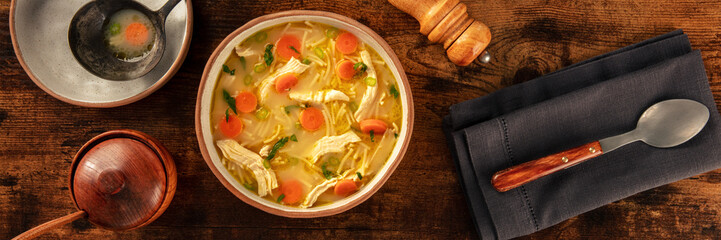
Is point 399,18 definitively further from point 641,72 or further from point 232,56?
point 641,72

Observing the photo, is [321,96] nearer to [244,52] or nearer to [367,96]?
[367,96]

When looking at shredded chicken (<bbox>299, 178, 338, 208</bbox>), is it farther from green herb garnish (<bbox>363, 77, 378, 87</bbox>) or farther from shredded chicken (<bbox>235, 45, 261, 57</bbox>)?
shredded chicken (<bbox>235, 45, 261, 57</bbox>)

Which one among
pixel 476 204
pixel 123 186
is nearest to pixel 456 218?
pixel 476 204

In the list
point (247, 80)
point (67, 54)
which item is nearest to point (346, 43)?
point (247, 80)

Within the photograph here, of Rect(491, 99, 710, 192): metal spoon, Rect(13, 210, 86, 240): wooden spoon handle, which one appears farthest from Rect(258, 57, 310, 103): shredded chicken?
Rect(491, 99, 710, 192): metal spoon

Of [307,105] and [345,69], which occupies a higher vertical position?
[345,69]

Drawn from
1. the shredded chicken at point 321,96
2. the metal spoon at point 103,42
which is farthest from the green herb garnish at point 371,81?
the metal spoon at point 103,42

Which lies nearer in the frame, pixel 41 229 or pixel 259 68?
pixel 41 229
